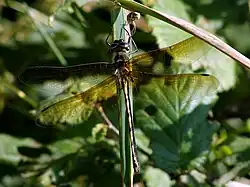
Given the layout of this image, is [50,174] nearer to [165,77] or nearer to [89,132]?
[89,132]

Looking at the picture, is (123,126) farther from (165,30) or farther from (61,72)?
(165,30)

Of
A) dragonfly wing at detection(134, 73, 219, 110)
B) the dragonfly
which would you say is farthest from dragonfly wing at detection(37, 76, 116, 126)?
dragonfly wing at detection(134, 73, 219, 110)

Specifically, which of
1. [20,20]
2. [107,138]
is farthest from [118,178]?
[20,20]

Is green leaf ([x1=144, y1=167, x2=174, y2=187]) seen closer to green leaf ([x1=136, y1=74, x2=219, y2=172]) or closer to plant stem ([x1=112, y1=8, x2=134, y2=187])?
green leaf ([x1=136, y1=74, x2=219, y2=172])

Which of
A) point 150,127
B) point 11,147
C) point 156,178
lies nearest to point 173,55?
point 150,127

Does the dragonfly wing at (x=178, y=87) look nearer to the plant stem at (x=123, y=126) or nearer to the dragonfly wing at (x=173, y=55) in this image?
the dragonfly wing at (x=173, y=55)

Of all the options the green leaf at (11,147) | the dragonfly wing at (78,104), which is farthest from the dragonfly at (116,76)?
the green leaf at (11,147)
